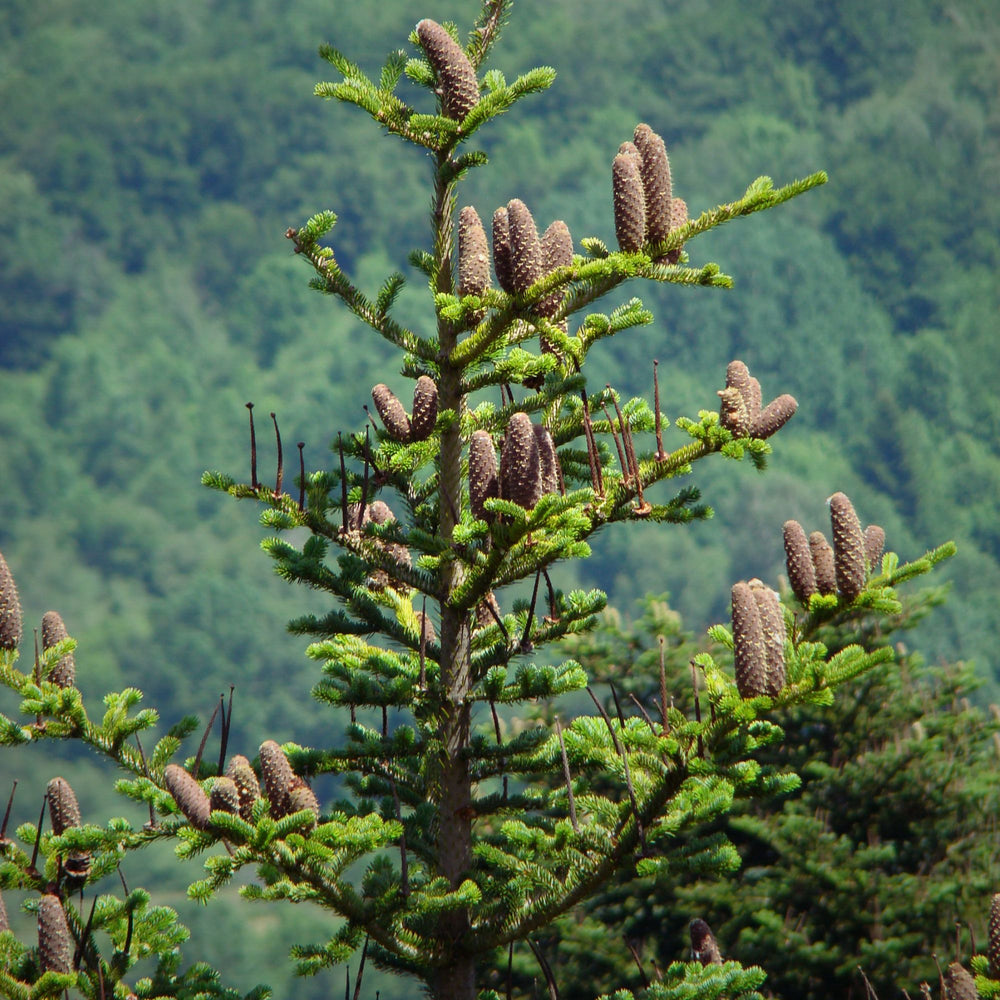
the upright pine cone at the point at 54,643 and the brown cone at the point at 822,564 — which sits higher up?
the upright pine cone at the point at 54,643

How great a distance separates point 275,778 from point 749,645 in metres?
1.81

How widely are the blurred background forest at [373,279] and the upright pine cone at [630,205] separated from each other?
286ft

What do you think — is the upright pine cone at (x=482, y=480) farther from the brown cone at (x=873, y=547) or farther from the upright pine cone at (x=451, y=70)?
the upright pine cone at (x=451, y=70)

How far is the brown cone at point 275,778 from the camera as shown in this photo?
4453 millimetres

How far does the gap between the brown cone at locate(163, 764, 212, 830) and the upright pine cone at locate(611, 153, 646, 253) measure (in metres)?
2.62

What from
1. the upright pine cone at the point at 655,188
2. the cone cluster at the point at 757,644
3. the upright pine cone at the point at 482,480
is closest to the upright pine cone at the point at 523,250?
the upright pine cone at the point at 655,188

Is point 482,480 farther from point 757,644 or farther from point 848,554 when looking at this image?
point 848,554

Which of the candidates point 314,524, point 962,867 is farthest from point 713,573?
point 314,524

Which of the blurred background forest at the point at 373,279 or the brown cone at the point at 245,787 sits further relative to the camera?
the blurred background forest at the point at 373,279

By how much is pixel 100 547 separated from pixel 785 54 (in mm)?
106224

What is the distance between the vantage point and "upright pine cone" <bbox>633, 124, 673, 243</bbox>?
186 inches

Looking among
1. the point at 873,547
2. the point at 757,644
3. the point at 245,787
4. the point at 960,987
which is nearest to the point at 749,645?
the point at 757,644

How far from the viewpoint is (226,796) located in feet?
14.2

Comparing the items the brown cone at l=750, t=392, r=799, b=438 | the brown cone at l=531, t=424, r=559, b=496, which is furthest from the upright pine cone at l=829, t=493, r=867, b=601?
the brown cone at l=531, t=424, r=559, b=496
